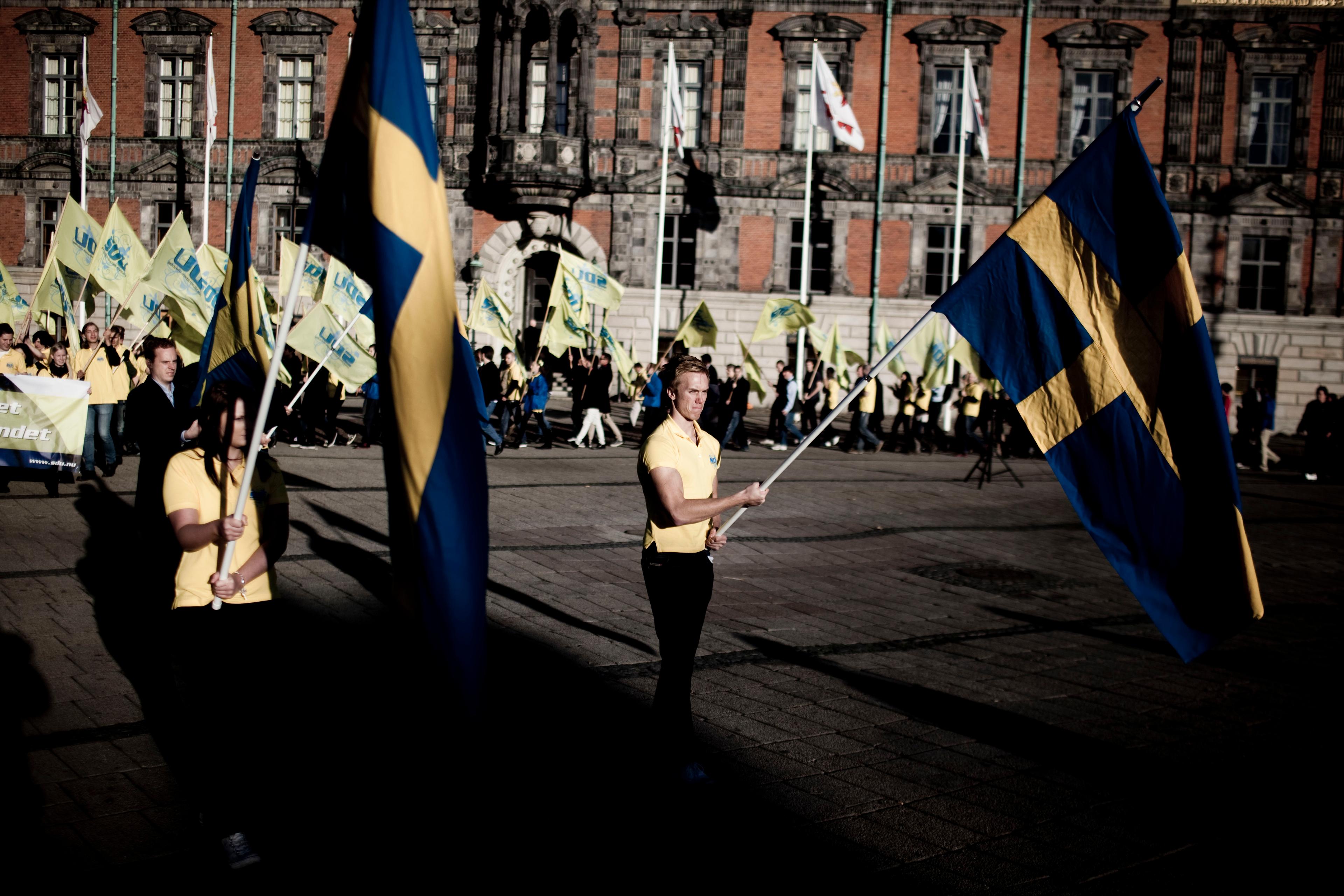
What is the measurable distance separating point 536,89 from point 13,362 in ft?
75.8

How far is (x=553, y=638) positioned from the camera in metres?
7.31

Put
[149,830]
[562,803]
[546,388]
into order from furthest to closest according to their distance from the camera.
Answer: [546,388] → [562,803] → [149,830]

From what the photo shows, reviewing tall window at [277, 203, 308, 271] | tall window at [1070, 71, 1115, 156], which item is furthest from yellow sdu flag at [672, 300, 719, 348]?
tall window at [277, 203, 308, 271]

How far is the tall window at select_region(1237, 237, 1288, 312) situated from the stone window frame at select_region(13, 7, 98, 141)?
3474 centimetres

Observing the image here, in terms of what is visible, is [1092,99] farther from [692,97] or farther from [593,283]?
[593,283]

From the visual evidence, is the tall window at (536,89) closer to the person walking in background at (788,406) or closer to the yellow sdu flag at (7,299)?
Answer: the person walking in background at (788,406)

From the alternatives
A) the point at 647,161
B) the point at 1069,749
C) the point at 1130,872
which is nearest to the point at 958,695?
the point at 1069,749

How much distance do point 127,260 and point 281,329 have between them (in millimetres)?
13325

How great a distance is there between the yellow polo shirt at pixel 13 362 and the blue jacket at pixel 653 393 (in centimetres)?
987

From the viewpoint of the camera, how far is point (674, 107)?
96.6 ft

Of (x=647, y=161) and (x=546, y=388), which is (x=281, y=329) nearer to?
(x=546, y=388)

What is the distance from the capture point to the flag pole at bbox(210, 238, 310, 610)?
12.5ft

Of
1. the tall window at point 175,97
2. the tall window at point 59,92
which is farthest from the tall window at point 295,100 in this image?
the tall window at point 59,92

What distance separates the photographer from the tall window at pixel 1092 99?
108 ft
